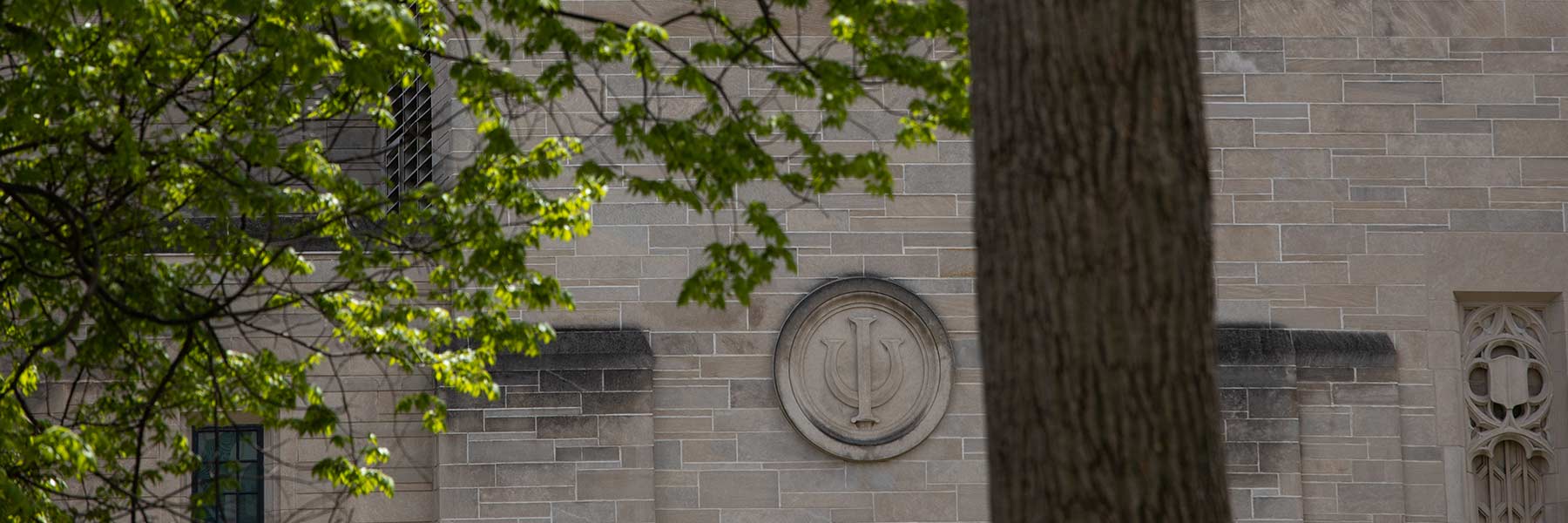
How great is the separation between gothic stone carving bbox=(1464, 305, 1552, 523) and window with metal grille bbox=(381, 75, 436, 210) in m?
7.55

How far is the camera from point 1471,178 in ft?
41.9

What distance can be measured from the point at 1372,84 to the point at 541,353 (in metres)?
6.04

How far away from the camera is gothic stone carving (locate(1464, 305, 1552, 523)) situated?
12.7 meters

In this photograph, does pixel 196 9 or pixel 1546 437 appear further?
pixel 1546 437

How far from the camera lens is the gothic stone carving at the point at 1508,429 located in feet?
41.8

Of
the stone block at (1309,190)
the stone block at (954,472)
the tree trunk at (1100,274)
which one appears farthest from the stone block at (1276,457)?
the tree trunk at (1100,274)

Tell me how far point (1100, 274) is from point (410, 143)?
978cm

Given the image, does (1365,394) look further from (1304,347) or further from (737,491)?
(737,491)

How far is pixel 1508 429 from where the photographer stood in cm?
1272

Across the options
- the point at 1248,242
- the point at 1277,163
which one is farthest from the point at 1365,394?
the point at 1277,163

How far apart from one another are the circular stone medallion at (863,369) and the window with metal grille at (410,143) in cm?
300

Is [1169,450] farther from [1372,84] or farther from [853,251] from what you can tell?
[1372,84]

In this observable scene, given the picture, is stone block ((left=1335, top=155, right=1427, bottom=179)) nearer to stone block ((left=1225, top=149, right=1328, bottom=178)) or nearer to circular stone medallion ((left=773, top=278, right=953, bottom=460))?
stone block ((left=1225, top=149, right=1328, bottom=178))

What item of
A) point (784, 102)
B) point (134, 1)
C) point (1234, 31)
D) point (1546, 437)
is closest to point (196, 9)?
point (134, 1)
